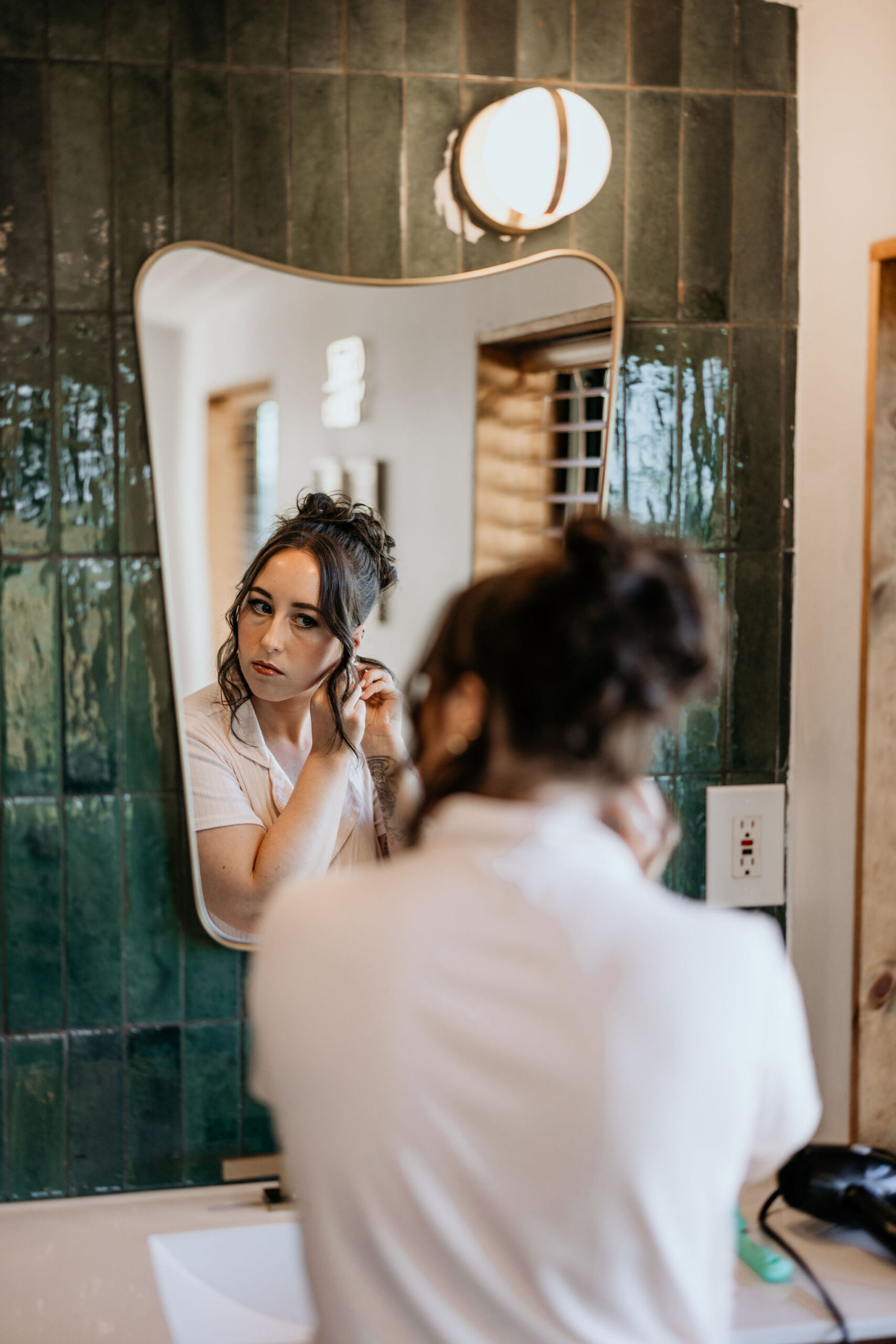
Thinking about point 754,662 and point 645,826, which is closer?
point 645,826

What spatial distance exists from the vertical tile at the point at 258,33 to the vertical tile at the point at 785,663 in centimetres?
92

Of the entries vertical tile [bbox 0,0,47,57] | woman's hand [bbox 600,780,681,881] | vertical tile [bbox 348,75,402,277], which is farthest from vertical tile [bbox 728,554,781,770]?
vertical tile [bbox 0,0,47,57]

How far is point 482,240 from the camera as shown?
1472 millimetres

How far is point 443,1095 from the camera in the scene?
26.7 inches

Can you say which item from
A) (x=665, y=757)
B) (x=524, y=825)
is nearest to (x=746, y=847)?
(x=665, y=757)

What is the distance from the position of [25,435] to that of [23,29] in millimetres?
463

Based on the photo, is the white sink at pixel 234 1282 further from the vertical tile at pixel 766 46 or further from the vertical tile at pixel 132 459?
the vertical tile at pixel 766 46

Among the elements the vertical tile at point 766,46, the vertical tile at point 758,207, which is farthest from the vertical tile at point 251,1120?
the vertical tile at point 766,46

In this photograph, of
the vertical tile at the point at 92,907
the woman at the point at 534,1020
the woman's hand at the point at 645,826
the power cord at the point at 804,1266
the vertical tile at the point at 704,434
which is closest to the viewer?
the woman at the point at 534,1020

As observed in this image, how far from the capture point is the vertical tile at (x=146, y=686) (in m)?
1.43

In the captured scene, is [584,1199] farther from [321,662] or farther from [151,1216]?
[151,1216]

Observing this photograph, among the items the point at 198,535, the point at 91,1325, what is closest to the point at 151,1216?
the point at 91,1325

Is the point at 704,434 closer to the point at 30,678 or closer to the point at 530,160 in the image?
the point at 530,160

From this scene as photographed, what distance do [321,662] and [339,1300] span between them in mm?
785
